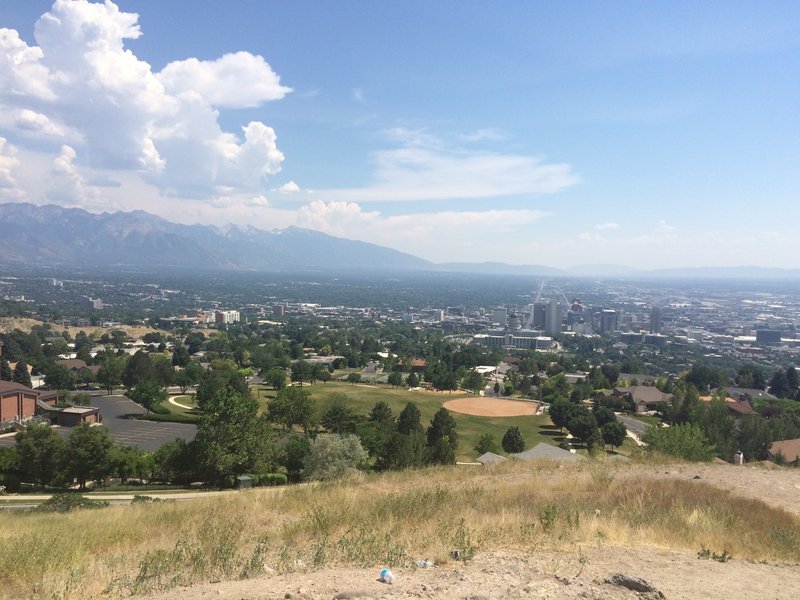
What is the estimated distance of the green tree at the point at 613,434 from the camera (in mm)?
32375

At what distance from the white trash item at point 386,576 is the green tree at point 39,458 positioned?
779 inches

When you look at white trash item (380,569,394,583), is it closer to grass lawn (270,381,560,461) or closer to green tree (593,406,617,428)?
grass lawn (270,381,560,461)

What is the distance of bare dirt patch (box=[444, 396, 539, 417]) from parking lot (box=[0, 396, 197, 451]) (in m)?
19.3

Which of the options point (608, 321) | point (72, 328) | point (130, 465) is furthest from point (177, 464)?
point (608, 321)

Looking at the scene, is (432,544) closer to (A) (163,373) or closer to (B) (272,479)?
(B) (272,479)

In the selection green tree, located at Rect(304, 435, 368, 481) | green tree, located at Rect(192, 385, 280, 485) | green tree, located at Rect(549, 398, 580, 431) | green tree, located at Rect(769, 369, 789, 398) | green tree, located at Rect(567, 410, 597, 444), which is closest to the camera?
green tree, located at Rect(304, 435, 368, 481)

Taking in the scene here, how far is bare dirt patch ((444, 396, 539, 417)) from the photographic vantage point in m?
41.8

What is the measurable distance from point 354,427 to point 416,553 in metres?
25.8

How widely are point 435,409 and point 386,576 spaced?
3763cm

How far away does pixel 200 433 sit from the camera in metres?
20.0

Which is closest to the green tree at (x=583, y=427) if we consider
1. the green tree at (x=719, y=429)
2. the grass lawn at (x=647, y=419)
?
the green tree at (x=719, y=429)

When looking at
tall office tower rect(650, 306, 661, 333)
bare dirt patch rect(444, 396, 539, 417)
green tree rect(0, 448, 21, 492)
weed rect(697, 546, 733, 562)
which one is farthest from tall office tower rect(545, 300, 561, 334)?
weed rect(697, 546, 733, 562)

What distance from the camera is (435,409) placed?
42.0m

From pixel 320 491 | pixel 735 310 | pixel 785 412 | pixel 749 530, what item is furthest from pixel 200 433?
pixel 735 310
